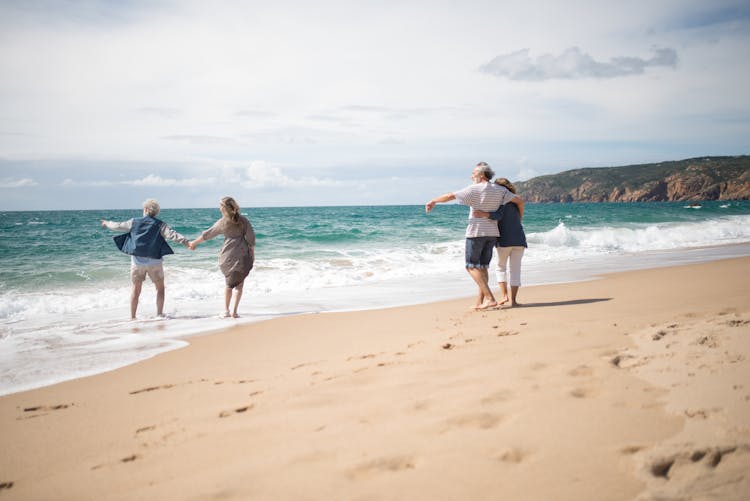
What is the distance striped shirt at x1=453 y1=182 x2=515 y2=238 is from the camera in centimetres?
673

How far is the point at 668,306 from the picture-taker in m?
6.10

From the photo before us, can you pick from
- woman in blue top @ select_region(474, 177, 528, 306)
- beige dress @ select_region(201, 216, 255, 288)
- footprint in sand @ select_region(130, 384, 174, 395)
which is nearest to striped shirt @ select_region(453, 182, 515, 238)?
woman in blue top @ select_region(474, 177, 528, 306)

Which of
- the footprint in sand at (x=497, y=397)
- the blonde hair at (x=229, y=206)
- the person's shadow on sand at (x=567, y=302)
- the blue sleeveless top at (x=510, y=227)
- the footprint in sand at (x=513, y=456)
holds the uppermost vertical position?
the blonde hair at (x=229, y=206)

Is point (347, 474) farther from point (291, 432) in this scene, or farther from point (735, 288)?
point (735, 288)

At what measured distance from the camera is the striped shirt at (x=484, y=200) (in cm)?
673

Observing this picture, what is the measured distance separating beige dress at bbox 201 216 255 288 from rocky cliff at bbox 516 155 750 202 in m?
110

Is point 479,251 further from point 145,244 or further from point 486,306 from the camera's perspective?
point 145,244

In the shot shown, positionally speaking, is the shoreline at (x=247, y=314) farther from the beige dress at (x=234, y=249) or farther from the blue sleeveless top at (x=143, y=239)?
the blue sleeveless top at (x=143, y=239)

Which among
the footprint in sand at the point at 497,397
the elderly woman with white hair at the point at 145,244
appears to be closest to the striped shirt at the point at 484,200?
the footprint in sand at the point at 497,397

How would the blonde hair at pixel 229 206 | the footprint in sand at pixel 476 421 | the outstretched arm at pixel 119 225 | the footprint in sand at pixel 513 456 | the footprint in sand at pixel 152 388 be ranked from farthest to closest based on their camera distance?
the outstretched arm at pixel 119 225 → the blonde hair at pixel 229 206 → the footprint in sand at pixel 152 388 → the footprint in sand at pixel 476 421 → the footprint in sand at pixel 513 456

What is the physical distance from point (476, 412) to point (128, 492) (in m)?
1.97

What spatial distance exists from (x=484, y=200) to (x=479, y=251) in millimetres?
773

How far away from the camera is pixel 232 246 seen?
8.04 meters

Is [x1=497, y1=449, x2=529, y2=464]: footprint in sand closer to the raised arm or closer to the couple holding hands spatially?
the couple holding hands
